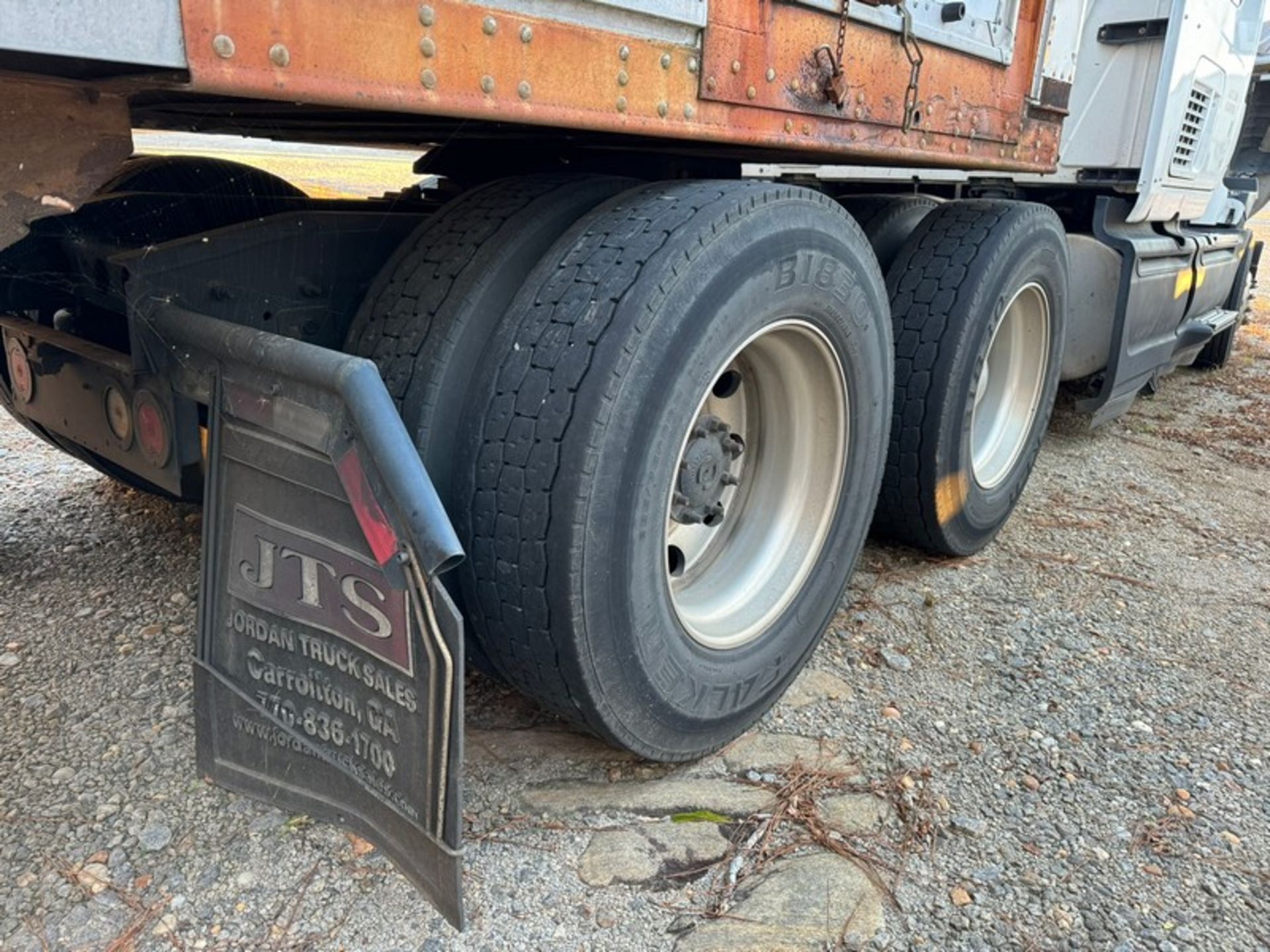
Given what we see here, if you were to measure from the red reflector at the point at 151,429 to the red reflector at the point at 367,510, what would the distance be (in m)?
0.64

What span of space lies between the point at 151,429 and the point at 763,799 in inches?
58.4

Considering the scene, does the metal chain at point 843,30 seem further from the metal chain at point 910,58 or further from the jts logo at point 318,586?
the jts logo at point 318,586

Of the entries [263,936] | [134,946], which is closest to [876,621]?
[263,936]

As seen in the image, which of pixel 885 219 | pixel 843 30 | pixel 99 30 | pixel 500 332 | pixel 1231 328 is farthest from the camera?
pixel 1231 328

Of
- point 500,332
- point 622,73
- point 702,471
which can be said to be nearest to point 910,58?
point 622,73

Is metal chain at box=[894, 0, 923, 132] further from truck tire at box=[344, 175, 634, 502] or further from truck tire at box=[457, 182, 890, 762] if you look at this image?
truck tire at box=[344, 175, 634, 502]

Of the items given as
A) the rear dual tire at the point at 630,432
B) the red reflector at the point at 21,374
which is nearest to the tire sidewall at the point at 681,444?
the rear dual tire at the point at 630,432

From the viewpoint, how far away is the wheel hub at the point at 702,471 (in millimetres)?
2133

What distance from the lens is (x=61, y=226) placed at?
2184 mm

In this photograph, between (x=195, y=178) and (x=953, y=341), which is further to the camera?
(x=953, y=341)

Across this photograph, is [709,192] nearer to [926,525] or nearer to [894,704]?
[894,704]

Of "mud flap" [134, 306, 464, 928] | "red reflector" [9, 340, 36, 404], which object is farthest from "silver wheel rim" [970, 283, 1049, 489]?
"red reflector" [9, 340, 36, 404]

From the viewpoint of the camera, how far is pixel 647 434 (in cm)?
173

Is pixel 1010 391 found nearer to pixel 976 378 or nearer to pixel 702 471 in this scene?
pixel 976 378
